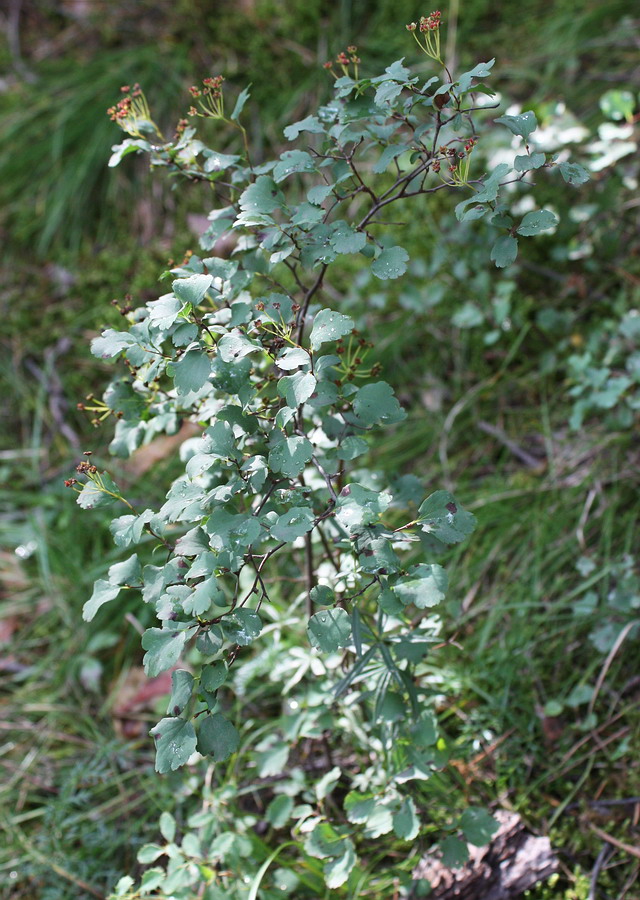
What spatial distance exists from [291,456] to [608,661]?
927 millimetres

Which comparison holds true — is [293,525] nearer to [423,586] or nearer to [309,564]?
[423,586]

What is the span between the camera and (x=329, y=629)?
36.5 inches

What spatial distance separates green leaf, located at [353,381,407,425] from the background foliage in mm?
482

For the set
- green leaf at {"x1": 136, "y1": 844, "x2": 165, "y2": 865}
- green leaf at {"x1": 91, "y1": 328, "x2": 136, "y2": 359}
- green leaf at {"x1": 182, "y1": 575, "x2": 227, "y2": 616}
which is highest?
green leaf at {"x1": 91, "y1": 328, "x2": 136, "y2": 359}

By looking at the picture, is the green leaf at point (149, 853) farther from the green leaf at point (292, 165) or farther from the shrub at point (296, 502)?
the green leaf at point (292, 165)

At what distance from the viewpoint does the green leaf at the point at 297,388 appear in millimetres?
882

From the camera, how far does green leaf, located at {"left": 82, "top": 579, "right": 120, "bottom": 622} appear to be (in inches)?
37.5

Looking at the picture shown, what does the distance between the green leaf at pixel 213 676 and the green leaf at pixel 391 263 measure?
513 mm

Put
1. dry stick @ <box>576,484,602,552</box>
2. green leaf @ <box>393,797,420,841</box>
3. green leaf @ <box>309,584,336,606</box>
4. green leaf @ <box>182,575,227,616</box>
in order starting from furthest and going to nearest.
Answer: dry stick @ <box>576,484,602,552</box>, green leaf @ <box>393,797,420,841</box>, green leaf @ <box>309,584,336,606</box>, green leaf @ <box>182,575,227,616</box>

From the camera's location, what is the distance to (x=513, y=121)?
0.91 meters

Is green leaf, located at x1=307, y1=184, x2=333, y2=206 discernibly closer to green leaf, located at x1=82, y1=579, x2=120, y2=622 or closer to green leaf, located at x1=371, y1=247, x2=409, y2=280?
green leaf, located at x1=371, y1=247, x2=409, y2=280

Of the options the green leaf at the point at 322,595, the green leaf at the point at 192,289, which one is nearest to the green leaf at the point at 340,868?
the green leaf at the point at 322,595

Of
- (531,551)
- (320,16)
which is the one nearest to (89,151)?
(320,16)

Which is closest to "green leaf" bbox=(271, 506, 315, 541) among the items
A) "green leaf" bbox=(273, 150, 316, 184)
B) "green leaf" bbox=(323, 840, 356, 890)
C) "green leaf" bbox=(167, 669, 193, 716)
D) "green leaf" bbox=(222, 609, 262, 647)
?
"green leaf" bbox=(222, 609, 262, 647)
